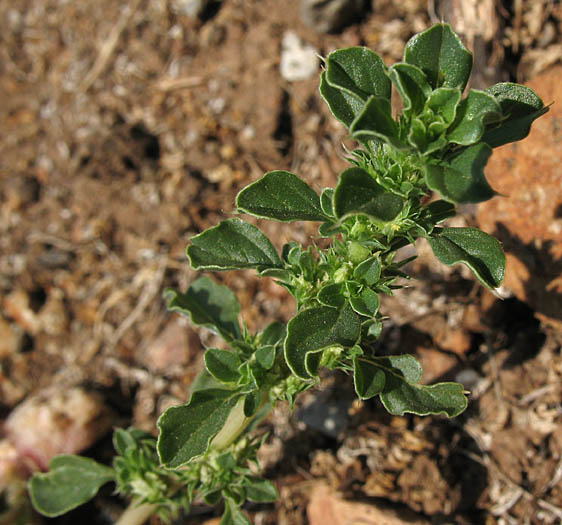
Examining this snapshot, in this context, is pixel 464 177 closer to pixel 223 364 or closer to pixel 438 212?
pixel 438 212

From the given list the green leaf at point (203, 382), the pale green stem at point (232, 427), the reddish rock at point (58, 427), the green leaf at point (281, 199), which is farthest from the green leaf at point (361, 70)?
the reddish rock at point (58, 427)

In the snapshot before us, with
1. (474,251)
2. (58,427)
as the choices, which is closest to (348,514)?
(474,251)

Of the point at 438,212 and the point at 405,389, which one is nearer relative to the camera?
the point at 438,212

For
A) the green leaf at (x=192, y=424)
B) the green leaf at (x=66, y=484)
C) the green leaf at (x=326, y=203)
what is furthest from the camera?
the green leaf at (x=66, y=484)

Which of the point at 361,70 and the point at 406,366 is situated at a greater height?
the point at 361,70

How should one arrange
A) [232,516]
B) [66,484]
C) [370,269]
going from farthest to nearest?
[66,484] → [232,516] → [370,269]

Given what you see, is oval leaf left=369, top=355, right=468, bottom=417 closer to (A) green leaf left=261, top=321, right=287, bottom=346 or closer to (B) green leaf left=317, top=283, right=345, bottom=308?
(B) green leaf left=317, top=283, right=345, bottom=308

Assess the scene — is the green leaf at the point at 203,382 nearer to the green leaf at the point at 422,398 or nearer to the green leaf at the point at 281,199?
the green leaf at the point at 422,398
